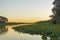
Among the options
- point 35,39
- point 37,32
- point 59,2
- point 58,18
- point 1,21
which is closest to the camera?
point 35,39

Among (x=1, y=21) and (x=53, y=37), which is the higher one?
(x=53, y=37)

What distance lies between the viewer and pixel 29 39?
33.7 metres

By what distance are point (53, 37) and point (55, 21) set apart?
150 ft

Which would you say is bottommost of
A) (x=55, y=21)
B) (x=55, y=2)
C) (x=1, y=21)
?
(x=1, y=21)

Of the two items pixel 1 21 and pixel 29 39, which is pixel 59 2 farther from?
pixel 1 21

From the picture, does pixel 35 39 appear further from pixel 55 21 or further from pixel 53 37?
pixel 55 21

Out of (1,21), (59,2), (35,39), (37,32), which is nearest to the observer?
(35,39)

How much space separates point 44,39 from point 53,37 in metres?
1.00

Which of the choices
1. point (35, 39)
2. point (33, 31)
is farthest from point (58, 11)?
point (35, 39)

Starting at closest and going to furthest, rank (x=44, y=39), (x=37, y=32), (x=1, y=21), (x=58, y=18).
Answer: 1. (x=44, y=39)
2. (x=37, y=32)
3. (x=58, y=18)
4. (x=1, y=21)

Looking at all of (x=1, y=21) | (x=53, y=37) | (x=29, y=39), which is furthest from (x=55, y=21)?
(x=1, y=21)

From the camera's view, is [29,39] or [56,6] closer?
[29,39]

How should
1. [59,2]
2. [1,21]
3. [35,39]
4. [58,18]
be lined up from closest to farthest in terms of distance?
[35,39] → [58,18] → [59,2] → [1,21]

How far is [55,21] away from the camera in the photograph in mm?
64312
